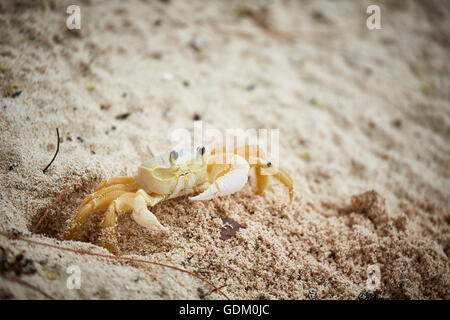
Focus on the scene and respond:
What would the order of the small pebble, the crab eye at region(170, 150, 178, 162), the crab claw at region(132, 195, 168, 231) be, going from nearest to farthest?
the crab claw at region(132, 195, 168, 231), the crab eye at region(170, 150, 178, 162), the small pebble

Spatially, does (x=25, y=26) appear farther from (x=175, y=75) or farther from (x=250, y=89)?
(x=250, y=89)

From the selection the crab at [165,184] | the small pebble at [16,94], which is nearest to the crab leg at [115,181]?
the crab at [165,184]

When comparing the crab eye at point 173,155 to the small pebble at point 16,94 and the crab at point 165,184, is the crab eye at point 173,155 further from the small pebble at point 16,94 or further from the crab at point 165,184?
the small pebble at point 16,94

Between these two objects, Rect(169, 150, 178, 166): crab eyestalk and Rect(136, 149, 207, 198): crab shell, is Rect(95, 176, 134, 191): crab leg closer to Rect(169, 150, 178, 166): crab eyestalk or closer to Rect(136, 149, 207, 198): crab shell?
Rect(136, 149, 207, 198): crab shell

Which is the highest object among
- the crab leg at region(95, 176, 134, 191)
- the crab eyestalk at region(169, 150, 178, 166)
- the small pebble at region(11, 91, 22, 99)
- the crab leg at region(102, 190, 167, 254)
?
the small pebble at region(11, 91, 22, 99)

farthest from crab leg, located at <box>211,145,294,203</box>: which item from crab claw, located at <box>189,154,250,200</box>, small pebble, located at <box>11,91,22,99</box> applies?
small pebble, located at <box>11,91,22,99</box>

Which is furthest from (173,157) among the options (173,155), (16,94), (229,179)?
(16,94)

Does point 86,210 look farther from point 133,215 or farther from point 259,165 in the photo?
point 259,165
